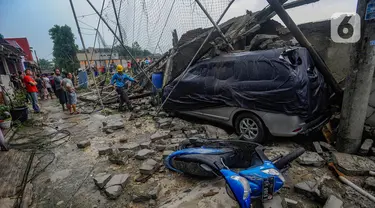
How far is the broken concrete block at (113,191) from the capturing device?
99.1 inches

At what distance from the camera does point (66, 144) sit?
15.0ft

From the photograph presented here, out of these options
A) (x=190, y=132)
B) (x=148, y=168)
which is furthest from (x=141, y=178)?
(x=190, y=132)

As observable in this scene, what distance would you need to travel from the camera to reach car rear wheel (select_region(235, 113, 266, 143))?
11.6 feet

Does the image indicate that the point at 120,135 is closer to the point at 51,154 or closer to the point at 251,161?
the point at 51,154

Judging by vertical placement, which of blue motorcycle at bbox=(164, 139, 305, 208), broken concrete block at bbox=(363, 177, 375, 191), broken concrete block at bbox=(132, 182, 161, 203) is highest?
blue motorcycle at bbox=(164, 139, 305, 208)

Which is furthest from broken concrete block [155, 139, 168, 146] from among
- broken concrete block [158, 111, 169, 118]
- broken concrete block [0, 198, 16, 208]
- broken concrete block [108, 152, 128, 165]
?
broken concrete block [0, 198, 16, 208]

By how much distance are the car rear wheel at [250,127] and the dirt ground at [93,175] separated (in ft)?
1.00

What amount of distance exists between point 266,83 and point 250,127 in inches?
35.9

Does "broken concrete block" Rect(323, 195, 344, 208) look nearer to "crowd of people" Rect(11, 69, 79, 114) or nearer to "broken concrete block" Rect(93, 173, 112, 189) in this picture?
"broken concrete block" Rect(93, 173, 112, 189)

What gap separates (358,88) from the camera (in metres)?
2.86

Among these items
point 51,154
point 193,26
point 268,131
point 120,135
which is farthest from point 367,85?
point 51,154

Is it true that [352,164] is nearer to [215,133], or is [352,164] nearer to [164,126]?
[215,133]

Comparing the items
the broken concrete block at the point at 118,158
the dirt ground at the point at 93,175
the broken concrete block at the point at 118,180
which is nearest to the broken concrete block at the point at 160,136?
the dirt ground at the point at 93,175

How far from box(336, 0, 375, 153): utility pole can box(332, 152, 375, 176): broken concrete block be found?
239 millimetres
